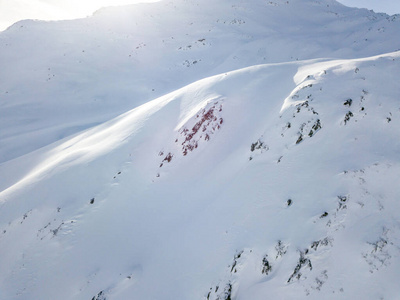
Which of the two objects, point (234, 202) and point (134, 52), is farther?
point (134, 52)

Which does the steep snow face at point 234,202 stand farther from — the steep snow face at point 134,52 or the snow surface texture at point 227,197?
the steep snow face at point 134,52

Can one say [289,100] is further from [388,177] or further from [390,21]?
[390,21]

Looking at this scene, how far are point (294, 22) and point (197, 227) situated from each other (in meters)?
38.5

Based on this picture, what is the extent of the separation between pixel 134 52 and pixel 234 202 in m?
28.6

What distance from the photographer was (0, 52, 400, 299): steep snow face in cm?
515

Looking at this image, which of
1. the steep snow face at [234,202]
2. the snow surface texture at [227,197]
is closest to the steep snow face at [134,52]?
the snow surface texture at [227,197]

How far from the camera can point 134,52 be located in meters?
29.8

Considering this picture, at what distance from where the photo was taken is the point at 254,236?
6.18 meters

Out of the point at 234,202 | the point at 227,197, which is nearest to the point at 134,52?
the point at 227,197

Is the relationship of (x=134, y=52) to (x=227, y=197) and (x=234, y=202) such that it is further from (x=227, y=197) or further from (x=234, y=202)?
(x=234, y=202)

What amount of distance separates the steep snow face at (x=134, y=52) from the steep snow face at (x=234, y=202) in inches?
427

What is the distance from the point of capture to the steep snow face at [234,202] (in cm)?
515

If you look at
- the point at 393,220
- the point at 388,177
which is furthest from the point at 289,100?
the point at 393,220

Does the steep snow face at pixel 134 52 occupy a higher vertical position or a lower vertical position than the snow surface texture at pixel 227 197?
higher
